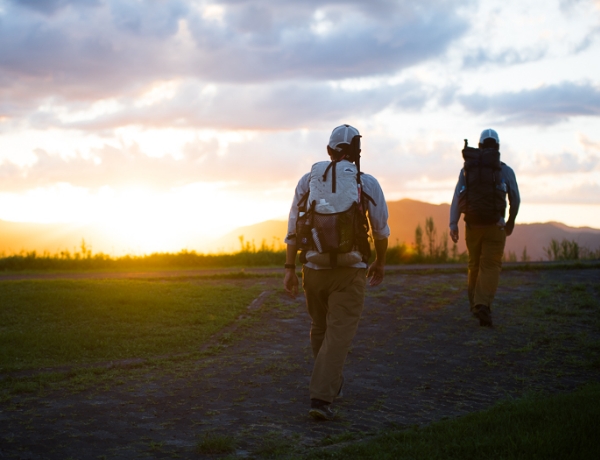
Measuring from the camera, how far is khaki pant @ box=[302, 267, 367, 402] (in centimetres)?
548

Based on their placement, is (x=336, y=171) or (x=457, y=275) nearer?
(x=336, y=171)

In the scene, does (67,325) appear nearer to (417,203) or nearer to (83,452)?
(83,452)

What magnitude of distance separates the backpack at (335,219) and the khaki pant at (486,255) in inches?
159

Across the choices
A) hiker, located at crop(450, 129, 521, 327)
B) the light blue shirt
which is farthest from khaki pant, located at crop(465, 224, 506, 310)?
the light blue shirt

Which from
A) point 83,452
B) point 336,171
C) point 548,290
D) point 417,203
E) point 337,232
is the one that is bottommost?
point 83,452

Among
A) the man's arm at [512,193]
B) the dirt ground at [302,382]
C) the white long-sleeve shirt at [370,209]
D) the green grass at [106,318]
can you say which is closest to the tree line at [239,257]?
the green grass at [106,318]

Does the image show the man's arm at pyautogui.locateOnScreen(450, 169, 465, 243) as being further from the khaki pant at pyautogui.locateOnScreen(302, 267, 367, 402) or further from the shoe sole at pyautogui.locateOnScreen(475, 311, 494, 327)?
the khaki pant at pyautogui.locateOnScreen(302, 267, 367, 402)

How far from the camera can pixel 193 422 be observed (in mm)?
→ 5340

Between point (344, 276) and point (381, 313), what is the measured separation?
15.5 ft

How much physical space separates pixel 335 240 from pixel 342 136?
2.96ft

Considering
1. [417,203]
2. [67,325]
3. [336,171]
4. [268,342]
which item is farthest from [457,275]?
[417,203]

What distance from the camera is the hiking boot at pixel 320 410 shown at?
5.35m

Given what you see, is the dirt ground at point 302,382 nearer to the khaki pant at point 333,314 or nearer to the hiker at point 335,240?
the khaki pant at point 333,314

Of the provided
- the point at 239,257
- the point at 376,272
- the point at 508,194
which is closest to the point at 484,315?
the point at 508,194
